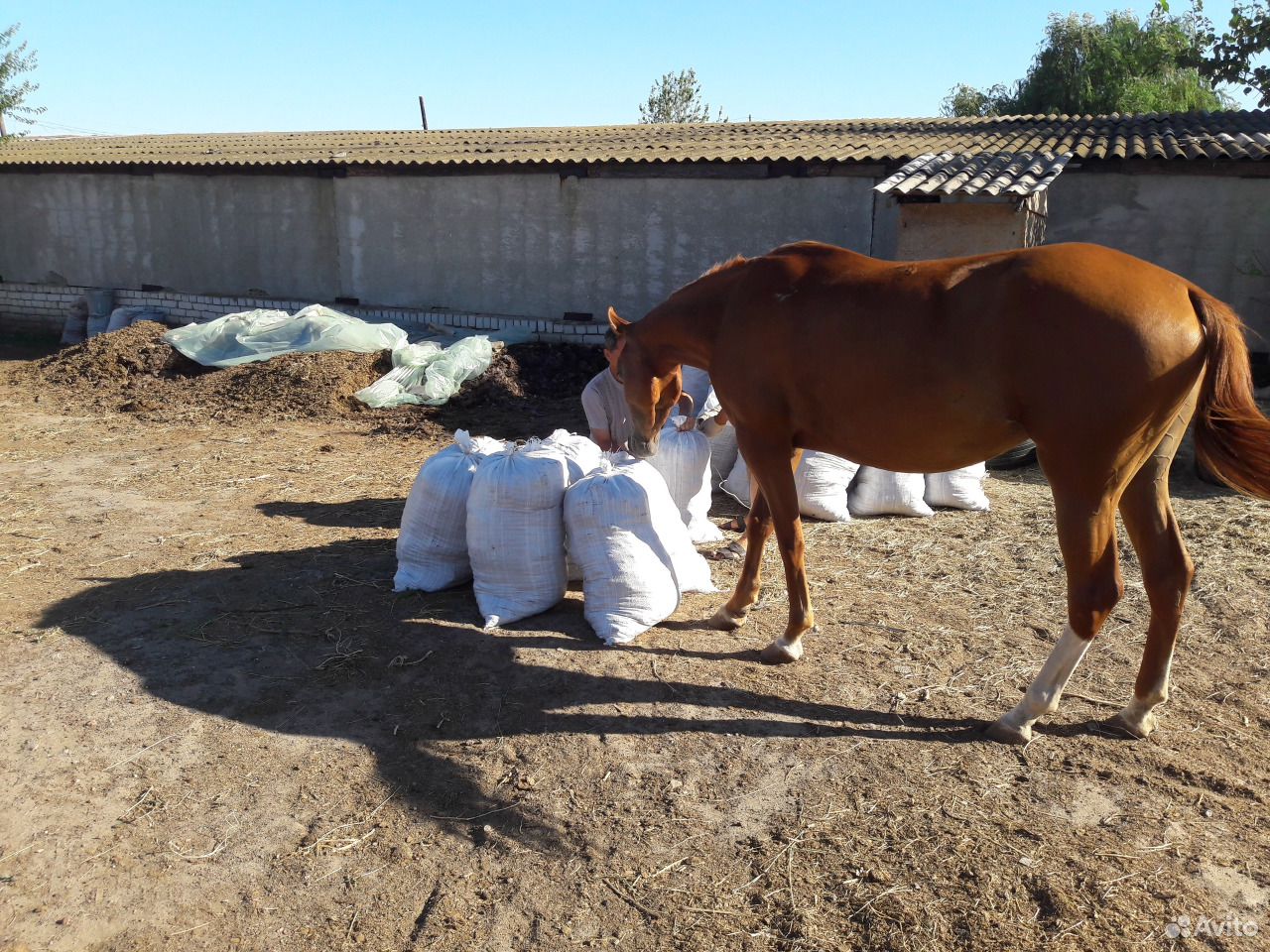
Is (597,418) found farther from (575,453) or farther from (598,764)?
(598,764)

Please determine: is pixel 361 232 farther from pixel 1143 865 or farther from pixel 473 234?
pixel 1143 865

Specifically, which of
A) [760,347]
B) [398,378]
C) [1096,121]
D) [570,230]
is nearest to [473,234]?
[570,230]

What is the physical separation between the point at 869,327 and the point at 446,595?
2.50m

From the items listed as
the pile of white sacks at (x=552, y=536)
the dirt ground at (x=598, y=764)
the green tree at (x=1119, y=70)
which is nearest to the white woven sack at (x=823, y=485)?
the dirt ground at (x=598, y=764)

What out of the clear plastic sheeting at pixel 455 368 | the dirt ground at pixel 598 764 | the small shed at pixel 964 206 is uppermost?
the small shed at pixel 964 206

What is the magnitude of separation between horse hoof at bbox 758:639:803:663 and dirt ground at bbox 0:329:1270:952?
59mm

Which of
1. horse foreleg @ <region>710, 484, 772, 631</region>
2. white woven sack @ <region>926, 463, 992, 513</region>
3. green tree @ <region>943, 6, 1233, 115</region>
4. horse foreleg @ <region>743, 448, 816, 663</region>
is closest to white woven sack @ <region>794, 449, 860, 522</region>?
white woven sack @ <region>926, 463, 992, 513</region>

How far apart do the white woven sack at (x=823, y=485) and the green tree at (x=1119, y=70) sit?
23.4 metres

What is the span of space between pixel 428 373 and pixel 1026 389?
815cm

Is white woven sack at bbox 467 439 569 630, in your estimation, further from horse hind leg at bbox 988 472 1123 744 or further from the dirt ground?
horse hind leg at bbox 988 472 1123 744

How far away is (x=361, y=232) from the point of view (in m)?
13.7

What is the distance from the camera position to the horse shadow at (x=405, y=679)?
11.4 ft

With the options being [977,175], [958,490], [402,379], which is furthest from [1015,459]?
[402,379]

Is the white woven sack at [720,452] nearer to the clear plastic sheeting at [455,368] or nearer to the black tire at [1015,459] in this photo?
the black tire at [1015,459]
